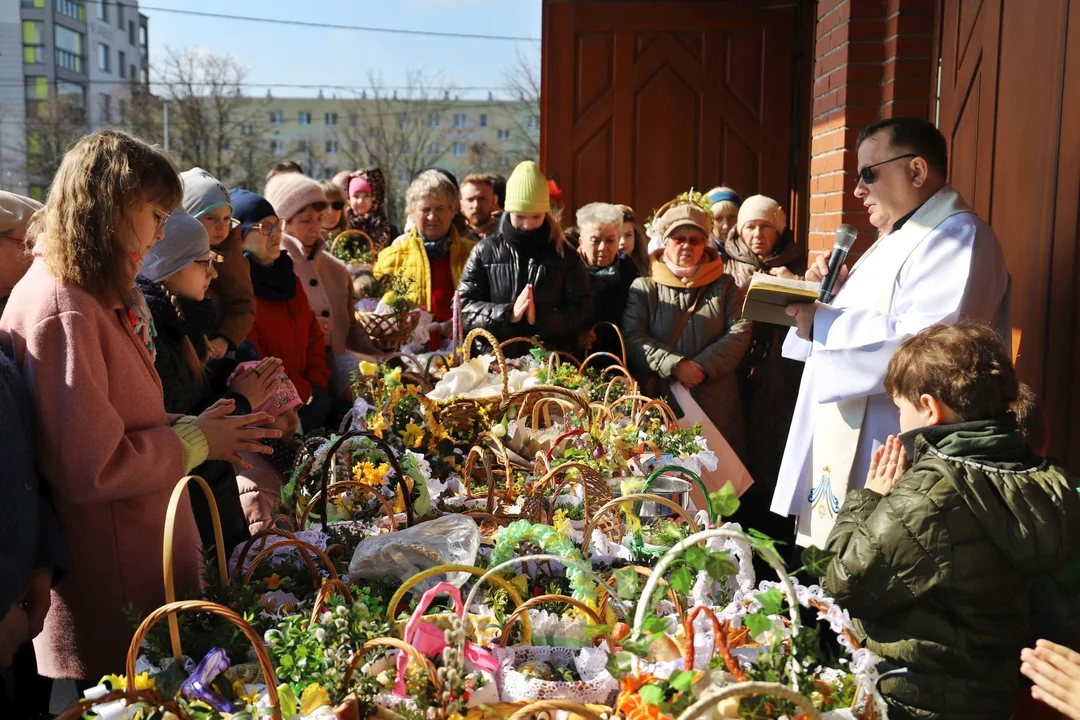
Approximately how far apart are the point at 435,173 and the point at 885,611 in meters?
4.16

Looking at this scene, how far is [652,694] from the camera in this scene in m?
1.37

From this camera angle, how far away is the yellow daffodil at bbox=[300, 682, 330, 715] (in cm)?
153

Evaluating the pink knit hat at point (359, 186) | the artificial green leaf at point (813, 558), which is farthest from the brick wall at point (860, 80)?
the pink knit hat at point (359, 186)

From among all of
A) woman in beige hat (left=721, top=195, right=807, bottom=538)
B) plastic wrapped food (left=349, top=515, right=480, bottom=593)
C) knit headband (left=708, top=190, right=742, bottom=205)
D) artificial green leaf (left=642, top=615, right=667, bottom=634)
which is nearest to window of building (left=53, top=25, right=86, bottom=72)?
knit headband (left=708, top=190, right=742, bottom=205)

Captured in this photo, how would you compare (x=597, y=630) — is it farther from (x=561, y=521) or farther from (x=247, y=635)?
(x=561, y=521)

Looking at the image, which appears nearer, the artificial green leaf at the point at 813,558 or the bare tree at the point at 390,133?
the artificial green leaf at the point at 813,558

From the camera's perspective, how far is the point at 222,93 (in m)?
24.8

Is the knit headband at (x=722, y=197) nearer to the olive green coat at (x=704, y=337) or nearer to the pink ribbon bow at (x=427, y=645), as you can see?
the olive green coat at (x=704, y=337)

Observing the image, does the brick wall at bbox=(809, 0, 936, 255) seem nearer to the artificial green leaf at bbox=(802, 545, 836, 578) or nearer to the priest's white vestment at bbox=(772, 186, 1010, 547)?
the priest's white vestment at bbox=(772, 186, 1010, 547)

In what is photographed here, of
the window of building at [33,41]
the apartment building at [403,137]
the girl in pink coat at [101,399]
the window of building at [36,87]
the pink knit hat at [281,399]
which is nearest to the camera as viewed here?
the girl in pink coat at [101,399]

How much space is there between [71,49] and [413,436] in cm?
3534

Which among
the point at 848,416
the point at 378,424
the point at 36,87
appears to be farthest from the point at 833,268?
the point at 36,87

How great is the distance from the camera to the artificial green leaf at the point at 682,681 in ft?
4.53

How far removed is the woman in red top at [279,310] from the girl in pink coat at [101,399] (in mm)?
1845
